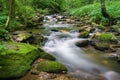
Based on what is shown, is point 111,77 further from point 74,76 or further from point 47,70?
point 47,70

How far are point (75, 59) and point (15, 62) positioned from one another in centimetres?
299

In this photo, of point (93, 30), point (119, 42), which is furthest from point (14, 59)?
point (93, 30)

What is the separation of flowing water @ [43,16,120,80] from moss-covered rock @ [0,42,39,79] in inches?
61.3

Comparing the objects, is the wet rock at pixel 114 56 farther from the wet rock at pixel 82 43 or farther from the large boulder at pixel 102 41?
the wet rock at pixel 82 43

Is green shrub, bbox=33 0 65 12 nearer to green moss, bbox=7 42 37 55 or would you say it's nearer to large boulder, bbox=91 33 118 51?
large boulder, bbox=91 33 118 51

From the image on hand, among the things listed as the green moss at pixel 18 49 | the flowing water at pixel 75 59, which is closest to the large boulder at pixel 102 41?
the flowing water at pixel 75 59

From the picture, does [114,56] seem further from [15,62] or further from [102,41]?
[15,62]

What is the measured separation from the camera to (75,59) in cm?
811

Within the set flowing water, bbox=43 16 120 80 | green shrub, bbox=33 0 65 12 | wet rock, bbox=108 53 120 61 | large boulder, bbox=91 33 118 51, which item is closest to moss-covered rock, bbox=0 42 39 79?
flowing water, bbox=43 16 120 80

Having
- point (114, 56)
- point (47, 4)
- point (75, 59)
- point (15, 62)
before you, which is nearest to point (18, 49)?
point (15, 62)

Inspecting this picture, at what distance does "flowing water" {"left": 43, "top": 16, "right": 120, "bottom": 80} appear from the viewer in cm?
645

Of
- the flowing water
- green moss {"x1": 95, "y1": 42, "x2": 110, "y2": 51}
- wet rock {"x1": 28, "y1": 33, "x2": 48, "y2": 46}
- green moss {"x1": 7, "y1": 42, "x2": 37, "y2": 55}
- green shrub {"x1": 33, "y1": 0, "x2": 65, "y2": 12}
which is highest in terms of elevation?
green shrub {"x1": 33, "y1": 0, "x2": 65, "y2": 12}

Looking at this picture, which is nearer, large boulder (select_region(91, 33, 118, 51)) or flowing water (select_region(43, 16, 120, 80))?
flowing water (select_region(43, 16, 120, 80))

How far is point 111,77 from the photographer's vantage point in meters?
6.40
